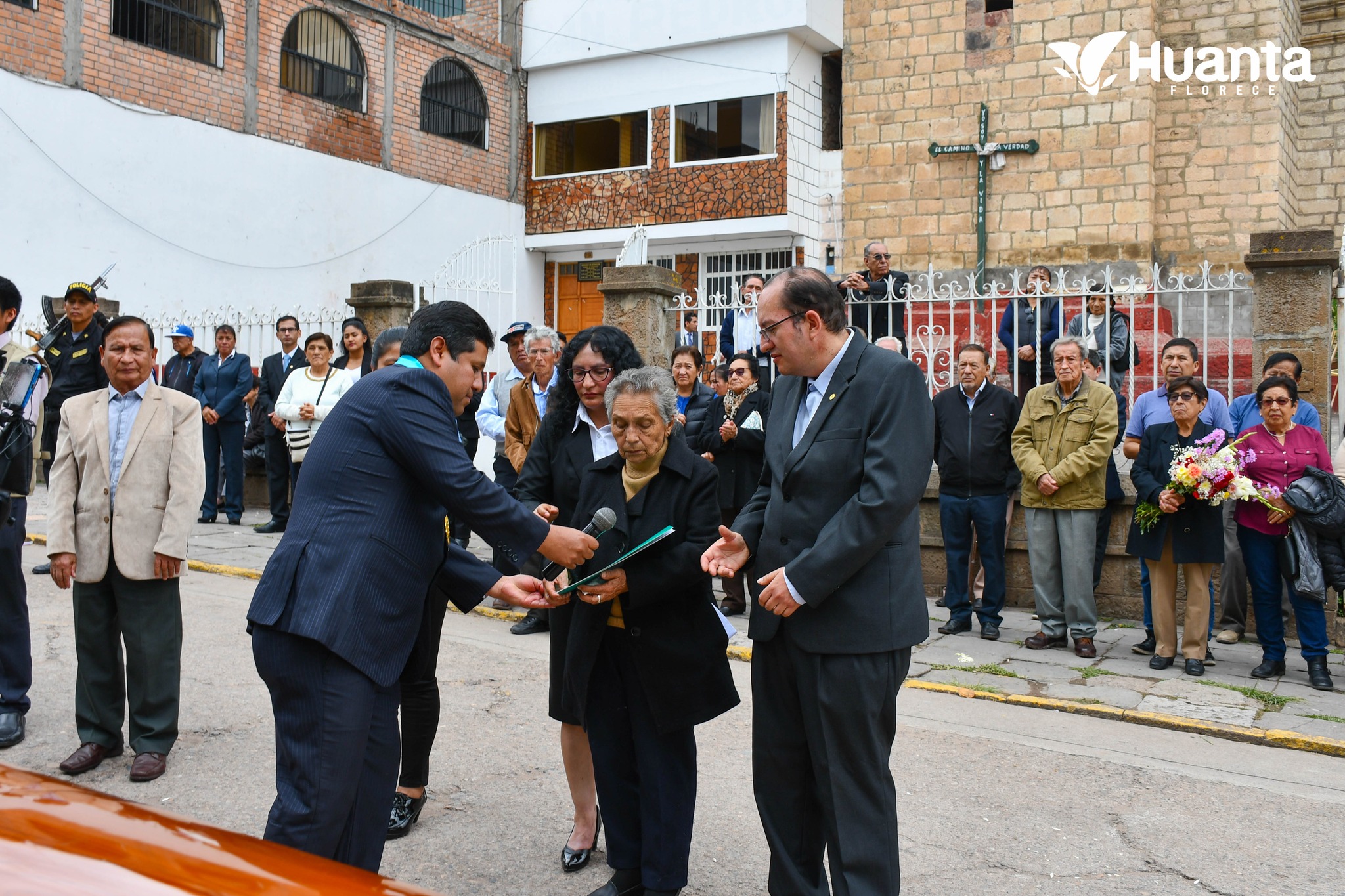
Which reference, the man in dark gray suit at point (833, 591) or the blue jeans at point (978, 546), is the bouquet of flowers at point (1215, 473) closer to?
the blue jeans at point (978, 546)

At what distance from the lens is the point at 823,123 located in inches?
798

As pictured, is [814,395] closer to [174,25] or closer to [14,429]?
[14,429]

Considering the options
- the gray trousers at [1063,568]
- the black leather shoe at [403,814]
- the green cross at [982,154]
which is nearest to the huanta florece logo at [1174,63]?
the green cross at [982,154]

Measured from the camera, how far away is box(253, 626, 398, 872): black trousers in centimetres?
292

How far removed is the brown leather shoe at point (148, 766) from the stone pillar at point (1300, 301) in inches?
285

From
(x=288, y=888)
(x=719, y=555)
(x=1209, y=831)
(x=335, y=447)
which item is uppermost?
(x=335, y=447)

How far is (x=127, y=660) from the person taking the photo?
4867mm

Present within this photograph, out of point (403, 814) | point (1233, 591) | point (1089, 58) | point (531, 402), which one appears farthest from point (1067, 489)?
point (1089, 58)

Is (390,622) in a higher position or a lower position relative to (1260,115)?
lower

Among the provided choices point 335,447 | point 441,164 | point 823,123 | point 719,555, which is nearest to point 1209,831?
point 719,555

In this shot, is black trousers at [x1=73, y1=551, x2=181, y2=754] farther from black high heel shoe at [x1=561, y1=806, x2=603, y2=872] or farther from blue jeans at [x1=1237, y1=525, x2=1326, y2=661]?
blue jeans at [x1=1237, y1=525, x2=1326, y2=661]

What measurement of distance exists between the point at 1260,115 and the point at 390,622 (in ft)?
53.5

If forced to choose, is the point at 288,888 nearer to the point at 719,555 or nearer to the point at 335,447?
the point at 335,447

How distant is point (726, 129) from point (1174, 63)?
7408mm
